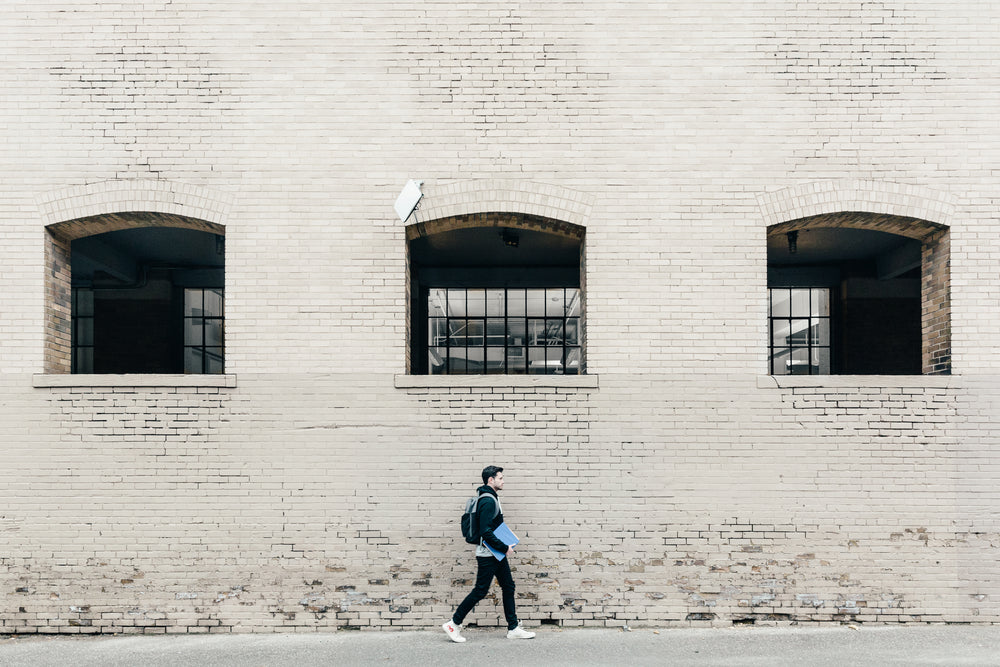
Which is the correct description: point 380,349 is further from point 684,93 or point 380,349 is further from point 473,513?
point 684,93

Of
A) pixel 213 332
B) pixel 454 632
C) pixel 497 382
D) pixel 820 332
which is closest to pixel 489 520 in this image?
pixel 454 632

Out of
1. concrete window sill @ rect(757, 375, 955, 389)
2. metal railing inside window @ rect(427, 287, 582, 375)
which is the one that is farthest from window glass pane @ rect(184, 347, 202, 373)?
concrete window sill @ rect(757, 375, 955, 389)

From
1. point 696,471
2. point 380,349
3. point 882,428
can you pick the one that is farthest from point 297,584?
point 882,428

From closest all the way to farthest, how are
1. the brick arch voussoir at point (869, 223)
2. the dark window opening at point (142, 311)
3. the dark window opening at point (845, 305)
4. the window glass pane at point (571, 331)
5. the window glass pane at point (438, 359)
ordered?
the brick arch voussoir at point (869, 223) → the dark window opening at point (845, 305) → the dark window opening at point (142, 311) → the window glass pane at point (438, 359) → the window glass pane at point (571, 331)

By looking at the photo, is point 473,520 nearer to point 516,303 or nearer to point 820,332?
point 516,303

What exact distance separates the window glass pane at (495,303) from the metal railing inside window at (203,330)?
3.93 m

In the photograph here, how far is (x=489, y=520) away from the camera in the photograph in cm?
611

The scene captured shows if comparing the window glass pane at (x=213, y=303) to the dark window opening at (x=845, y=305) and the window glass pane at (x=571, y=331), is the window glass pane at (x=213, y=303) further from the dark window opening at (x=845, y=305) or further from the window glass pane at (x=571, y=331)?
the dark window opening at (x=845, y=305)

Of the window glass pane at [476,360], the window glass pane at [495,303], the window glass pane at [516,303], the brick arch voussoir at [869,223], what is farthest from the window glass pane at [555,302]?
the brick arch voussoir at [869,223]

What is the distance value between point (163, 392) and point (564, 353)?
218 inches

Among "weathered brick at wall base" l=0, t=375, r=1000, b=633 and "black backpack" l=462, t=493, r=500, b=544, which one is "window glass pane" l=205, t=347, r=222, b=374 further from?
"black backpack" l=462, t=493, r=500, b=544

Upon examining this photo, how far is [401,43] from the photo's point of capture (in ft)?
23.2

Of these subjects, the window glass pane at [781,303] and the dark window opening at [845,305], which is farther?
the window glass pane at [781,303]

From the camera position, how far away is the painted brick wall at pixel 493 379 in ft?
21.9
